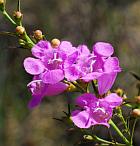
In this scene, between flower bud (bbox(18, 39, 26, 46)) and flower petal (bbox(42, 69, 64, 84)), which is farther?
flower bud (bbox(18, 39, 26, 46))

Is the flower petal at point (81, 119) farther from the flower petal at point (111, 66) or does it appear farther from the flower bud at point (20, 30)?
the flower bud at point (20, 30)

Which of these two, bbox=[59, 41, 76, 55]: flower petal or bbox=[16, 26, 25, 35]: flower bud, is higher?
bbox=[16, 26, 25, 35]: flower bud

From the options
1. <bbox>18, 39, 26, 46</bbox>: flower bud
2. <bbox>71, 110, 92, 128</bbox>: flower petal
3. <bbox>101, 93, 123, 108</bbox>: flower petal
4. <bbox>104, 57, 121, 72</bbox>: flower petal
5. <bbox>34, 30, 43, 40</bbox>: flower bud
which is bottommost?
<bbox>71, 110, 92, 128</bbox>: flower petal

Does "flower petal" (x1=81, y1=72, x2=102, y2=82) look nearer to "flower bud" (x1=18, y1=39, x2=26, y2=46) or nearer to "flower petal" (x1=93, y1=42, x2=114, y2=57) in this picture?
"flower petal" (x1=93, y1=42, x2=114, y2=57)

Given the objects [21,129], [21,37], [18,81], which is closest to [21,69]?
[18,81]

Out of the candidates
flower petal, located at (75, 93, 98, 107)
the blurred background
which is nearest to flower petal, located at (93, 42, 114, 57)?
flower petal, located at (75, 93, 98, 107)

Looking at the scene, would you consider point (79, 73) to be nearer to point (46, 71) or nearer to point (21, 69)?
point (46, 71)
